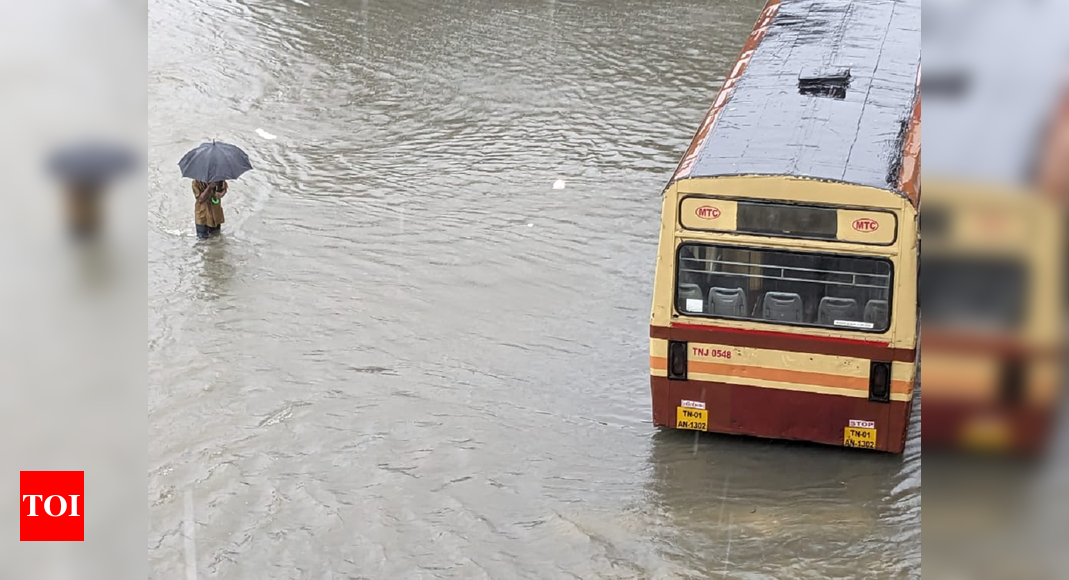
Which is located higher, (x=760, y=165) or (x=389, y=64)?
(x=389, y=64)

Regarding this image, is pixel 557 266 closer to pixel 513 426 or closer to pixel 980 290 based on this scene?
pixel 513 426

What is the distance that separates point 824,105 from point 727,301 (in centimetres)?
202

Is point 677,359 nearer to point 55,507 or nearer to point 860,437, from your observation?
point 860,437

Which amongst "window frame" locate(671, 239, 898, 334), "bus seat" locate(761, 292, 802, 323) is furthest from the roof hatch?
"bus seat" locate(761, 292, 802, 323)

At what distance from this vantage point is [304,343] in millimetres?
11266

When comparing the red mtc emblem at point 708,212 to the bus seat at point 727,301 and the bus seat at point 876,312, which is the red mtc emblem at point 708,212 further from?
the bus seat at point 876,312

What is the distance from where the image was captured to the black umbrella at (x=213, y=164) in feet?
43.0

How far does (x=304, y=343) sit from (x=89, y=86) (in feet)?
33.0

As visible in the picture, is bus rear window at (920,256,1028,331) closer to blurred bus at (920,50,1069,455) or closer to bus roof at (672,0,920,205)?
blurred bus at (920,50,1069,455)

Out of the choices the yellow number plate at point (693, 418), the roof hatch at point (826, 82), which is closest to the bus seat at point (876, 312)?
the yellow number plate at point (693, 418)

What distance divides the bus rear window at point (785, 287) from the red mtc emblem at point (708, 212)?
0.22 metres

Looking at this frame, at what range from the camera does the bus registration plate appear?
881 centimetres

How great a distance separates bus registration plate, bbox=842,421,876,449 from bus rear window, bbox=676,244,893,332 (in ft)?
2.68

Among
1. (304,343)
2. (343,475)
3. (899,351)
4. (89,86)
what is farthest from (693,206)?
(89,86)
